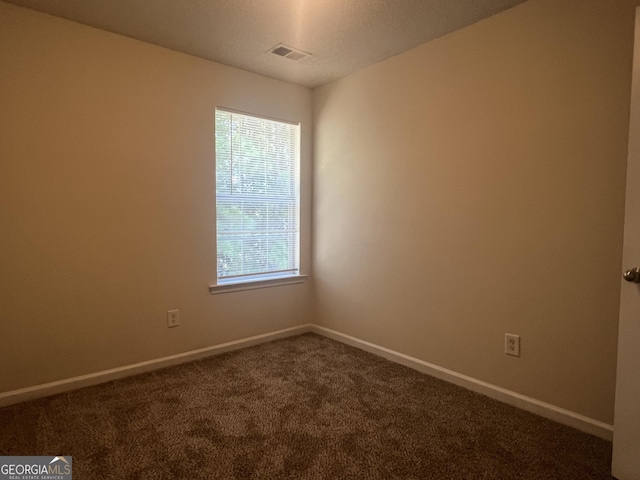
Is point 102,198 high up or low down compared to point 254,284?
up

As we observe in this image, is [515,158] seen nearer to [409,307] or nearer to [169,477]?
[409,307]

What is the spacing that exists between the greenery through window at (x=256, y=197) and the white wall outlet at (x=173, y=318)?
1.55 feet

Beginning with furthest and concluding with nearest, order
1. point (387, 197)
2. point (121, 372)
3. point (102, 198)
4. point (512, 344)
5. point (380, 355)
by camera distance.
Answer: point (380, 355)
point (387, 197)
point (121, 372)
point (102, 198)
point (512, 344)

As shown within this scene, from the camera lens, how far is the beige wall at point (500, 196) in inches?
76.9

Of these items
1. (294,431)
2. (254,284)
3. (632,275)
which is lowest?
(294,431)

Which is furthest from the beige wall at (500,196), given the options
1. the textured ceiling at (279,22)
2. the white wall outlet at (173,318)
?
the white wall outlet at (173,318)

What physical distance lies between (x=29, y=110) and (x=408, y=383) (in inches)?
115

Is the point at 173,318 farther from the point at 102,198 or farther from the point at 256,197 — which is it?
the point at 256,197

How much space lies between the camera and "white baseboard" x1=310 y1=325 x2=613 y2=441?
2006 millimetres

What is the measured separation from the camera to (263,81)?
3322 mm

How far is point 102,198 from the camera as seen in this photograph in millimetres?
2572

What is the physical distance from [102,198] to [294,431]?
191 centimetres

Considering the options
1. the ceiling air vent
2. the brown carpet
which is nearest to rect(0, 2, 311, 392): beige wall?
the brown carpet

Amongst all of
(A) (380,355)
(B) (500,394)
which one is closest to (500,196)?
(B) (500,394)
